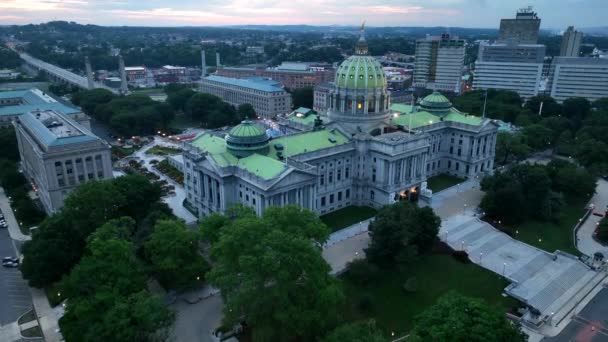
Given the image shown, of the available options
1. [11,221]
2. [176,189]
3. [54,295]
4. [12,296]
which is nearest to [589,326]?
[54,295]

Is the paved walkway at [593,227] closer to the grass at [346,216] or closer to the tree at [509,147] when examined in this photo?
the tree at [509,147]

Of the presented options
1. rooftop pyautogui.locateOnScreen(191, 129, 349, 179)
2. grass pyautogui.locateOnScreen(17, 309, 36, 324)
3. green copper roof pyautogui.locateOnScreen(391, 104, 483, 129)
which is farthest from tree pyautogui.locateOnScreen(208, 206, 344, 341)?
green copper roof pyautogui.locateOnScreen(391, 104, 483, 129)

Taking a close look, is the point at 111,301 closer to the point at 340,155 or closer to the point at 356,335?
the point at 356,335

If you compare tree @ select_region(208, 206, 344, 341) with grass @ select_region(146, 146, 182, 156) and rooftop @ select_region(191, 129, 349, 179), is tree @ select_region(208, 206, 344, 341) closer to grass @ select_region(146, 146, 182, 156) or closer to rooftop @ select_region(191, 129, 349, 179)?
rooftop @ select_region(191, 129, 349, 179)

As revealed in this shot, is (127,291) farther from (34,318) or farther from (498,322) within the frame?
(498,322)

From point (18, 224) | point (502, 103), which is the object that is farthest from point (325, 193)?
point (502, 103)

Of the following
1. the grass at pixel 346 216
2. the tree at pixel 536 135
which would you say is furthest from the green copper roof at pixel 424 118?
the tree at pixel 536 135

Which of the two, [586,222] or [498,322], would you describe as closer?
[498,322]
